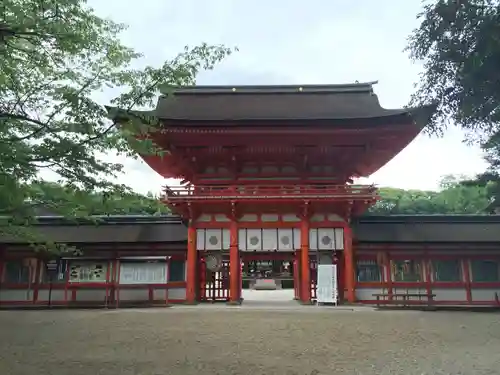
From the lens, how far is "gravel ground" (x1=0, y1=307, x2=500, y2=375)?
691 cm

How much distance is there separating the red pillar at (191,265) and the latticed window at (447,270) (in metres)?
10.2

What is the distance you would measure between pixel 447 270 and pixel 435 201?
43.1 m

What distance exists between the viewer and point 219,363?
281 inches

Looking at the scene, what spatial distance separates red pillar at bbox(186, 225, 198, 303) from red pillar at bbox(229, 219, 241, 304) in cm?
146

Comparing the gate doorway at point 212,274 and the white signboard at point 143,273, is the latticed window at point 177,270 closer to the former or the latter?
the white signboard at point 143,273

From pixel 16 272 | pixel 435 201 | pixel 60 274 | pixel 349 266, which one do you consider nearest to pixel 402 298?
pixel 349 266

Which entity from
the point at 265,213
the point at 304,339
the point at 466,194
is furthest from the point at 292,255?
the point at 466,194

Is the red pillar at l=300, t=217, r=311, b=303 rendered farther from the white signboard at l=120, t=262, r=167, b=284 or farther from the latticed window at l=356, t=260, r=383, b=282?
the white signboard at l=120, t=262, r=167, b=284

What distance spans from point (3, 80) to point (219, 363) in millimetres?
6009

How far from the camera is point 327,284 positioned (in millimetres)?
16375

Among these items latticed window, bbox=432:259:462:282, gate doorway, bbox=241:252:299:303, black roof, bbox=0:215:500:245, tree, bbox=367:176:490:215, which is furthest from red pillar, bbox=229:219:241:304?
tree, bbox=367:176:490:215

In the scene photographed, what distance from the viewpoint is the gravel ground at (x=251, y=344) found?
691cm

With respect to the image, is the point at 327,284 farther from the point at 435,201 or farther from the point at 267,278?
the point at 435,201

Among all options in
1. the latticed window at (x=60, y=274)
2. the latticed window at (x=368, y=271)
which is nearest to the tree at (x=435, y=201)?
the latticed window at (x=368, y=271)
